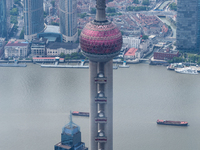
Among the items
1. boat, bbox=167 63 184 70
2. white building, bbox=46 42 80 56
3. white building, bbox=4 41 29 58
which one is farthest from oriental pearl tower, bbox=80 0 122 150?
white building, bbox=4 41 29 58

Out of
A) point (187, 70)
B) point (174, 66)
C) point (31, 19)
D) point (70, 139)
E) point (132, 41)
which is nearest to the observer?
point (70, 139)

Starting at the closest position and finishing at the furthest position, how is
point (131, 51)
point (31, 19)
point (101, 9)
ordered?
point (101, 9), point (131, 51), point (31, 19)

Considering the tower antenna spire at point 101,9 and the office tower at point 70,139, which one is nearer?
the tower antenna spire at point 101,9

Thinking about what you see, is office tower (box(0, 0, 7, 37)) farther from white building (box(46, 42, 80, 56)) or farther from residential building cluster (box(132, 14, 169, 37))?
residential building cluster (box(132, 14, 169, 37))

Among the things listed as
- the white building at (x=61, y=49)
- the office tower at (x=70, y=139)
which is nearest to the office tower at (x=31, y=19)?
the white building at (x=61, y=49)

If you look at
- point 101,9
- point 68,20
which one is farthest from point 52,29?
point 101,9

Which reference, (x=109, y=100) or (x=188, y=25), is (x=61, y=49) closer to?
(x=188, y=25)

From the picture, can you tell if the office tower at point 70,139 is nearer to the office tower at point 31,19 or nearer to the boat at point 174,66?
the boat at point 174,66
